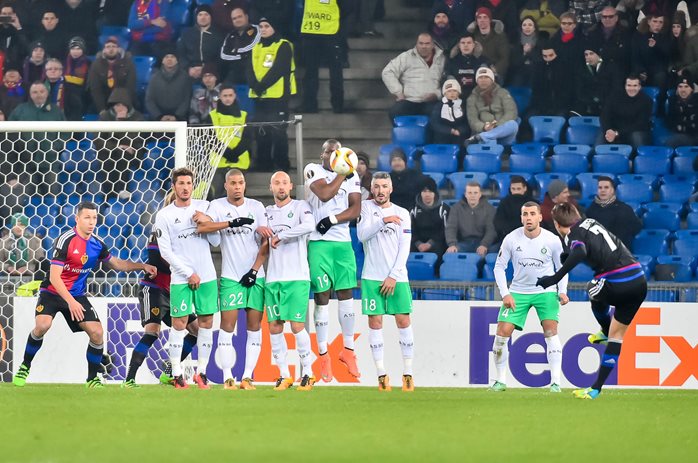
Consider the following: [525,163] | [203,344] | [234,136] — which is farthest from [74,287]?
[525,163]

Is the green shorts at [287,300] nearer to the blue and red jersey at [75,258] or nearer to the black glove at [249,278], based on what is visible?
the black glove at [249,278]

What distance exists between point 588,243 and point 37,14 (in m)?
Result: 12.6

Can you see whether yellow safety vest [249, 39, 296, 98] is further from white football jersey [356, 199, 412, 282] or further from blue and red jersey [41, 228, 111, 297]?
blue and red jersey [41, 228, 111, 297]

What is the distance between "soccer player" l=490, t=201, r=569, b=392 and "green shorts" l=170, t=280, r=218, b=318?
3076mm

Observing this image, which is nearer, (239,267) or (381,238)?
(239,267)

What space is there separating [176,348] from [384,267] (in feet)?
7.05

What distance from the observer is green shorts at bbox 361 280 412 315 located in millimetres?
12445

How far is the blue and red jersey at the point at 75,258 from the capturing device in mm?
12086

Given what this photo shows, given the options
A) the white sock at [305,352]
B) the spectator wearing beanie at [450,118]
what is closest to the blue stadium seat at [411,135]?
the spectator wearing beanie at [450,118]

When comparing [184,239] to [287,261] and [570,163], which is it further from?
[570,163]

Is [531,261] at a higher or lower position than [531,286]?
higher

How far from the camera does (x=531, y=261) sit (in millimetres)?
13320

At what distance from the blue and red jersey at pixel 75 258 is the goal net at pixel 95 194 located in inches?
64.7

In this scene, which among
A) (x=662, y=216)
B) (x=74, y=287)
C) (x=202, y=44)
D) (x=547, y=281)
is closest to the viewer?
(x=547, y=281)
